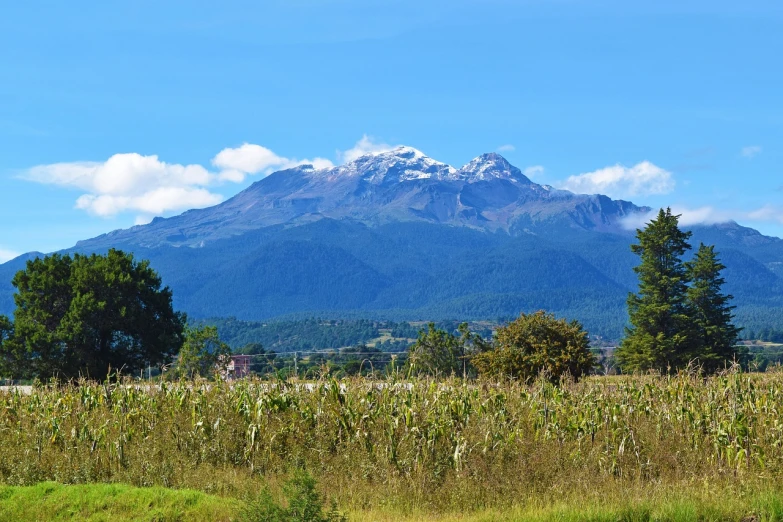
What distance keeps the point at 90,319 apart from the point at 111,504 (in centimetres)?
3033

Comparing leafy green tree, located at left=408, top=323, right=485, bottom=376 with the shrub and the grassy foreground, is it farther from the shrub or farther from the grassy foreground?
the shrub

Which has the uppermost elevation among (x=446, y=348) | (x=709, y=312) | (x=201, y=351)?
(x=709, y=312)

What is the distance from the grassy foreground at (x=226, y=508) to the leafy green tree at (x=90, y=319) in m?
27.7

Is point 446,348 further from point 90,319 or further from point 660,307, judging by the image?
point 90,319

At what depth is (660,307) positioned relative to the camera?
155 ft

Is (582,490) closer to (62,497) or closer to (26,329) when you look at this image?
(62,497)

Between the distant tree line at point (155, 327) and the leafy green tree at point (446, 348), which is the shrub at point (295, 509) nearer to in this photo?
the distant tree line at point (155, 327)

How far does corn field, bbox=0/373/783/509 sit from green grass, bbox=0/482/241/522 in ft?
3.80

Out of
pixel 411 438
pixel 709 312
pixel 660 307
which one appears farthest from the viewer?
pixel 709 312

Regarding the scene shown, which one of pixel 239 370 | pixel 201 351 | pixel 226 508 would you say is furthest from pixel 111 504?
pixel 201 351

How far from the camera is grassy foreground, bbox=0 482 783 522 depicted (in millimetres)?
12117

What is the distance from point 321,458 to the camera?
1589 cm

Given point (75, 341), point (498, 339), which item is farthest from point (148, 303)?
point (498, 339)

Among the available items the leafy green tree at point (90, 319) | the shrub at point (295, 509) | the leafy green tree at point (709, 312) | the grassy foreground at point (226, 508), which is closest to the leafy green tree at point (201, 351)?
the leafy green tree at point (90, 319)
